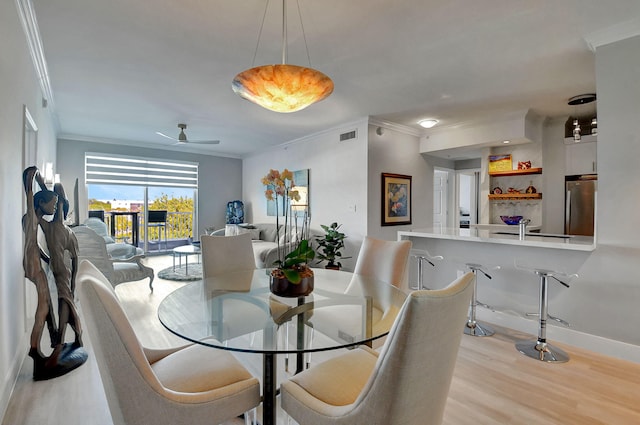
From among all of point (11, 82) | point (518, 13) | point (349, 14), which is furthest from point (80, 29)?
point (518, 13)

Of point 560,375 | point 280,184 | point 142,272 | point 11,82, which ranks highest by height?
point 11,82

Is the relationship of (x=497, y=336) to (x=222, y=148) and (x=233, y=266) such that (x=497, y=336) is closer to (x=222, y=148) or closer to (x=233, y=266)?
(x=233, y=266)

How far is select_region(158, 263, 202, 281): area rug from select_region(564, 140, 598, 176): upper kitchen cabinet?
6.15 meters

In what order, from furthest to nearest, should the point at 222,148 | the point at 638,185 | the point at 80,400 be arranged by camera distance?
the point at 222,148
the point at 638,185
the point at 80,400

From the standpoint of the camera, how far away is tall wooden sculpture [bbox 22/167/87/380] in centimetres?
208

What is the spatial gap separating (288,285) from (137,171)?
6691mm

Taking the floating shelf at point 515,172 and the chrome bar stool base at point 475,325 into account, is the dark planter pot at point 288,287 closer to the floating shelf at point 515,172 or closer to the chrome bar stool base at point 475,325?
the chrome bar stool base at point 475,325

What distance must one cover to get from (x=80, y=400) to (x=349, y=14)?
320 cm

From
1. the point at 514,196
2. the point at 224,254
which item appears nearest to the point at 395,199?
the point at 514,196

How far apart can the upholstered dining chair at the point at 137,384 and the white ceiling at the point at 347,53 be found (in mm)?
2072

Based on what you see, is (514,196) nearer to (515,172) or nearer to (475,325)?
(515,172)

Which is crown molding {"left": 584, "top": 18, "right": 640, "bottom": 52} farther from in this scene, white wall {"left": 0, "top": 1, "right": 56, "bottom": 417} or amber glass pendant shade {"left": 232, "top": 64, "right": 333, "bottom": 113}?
white wall {"left": 0, "top": 1, "right": 56, "bottom": 417}

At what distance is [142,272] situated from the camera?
405 centimetres

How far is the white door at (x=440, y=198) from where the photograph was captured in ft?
22.9
